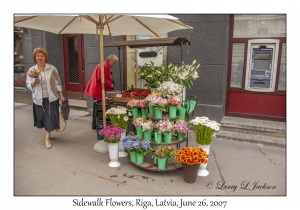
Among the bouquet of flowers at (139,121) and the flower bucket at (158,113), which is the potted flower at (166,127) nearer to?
the flower bucket at (158,113)

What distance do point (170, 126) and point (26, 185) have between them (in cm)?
221

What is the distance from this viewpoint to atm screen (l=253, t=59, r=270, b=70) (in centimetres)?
538

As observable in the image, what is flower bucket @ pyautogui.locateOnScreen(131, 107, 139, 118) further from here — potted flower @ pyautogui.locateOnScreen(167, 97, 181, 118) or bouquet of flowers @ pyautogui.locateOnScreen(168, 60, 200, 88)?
bouquet of flowers @ pyautogui.locateOnScreen(168, 60, 200, 88)

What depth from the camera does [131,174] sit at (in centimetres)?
350

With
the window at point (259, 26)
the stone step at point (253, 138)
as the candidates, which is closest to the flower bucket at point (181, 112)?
the stone step at point (253, 138)

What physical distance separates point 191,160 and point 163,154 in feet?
1.53

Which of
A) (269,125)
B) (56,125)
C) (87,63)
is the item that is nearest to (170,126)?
Answer: (56,125)

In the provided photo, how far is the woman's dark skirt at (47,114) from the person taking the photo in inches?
172

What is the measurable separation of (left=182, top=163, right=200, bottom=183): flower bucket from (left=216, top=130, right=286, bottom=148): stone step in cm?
213

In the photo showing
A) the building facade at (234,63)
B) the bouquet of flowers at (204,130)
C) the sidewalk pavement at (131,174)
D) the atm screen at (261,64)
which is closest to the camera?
the sidewalk pavement at (131,174)

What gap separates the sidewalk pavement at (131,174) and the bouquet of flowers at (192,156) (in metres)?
0.38

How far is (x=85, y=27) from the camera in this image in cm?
455

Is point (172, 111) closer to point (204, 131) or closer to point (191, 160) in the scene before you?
point (204, 131)

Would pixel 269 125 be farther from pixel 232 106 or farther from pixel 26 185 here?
pixel 26 185
